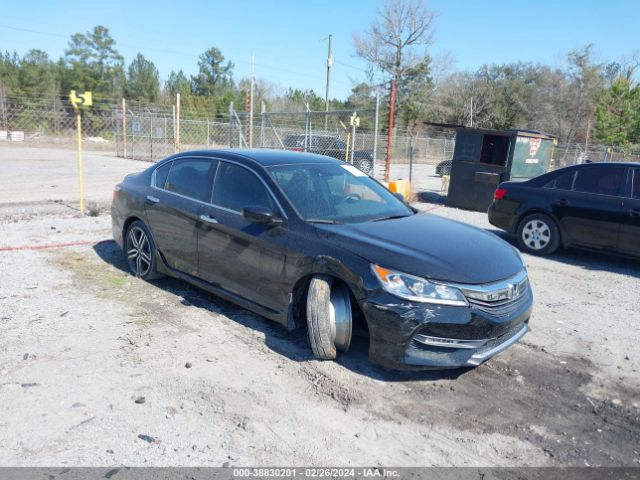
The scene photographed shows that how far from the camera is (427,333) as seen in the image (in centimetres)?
358

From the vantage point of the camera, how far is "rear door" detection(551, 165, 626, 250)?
7488 mm

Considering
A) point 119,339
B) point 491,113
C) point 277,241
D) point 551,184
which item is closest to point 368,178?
point 277,241

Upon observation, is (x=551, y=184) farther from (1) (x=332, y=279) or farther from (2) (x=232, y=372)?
(2) (x=232, y=372)

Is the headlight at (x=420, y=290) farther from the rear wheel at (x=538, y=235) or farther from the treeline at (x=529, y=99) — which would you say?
the treeline at (x=529, y=99)

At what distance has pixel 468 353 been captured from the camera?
12.0 feet

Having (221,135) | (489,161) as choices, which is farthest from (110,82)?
(489,161)

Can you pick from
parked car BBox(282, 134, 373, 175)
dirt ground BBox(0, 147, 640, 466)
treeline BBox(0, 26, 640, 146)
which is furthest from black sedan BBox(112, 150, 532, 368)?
treeline BBox(0, 26, 640, 146)

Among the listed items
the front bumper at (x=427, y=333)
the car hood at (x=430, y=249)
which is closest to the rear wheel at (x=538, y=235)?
the car hood at (x=430, y=249)

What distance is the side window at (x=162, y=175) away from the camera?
18.5 feet

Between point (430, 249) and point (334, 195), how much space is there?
1.22 m

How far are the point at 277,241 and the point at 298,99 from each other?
68245 millimetres

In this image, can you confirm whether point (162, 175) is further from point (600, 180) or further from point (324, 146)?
point (324, 146)

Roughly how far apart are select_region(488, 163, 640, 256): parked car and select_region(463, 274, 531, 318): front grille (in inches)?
168

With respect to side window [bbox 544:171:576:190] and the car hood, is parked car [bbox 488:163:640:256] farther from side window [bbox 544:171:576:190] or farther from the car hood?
the car hood
